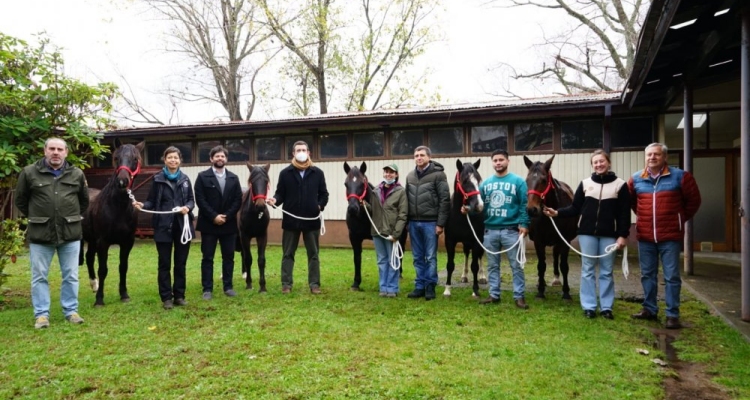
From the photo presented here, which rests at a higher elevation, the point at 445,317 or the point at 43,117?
the point at 43,117

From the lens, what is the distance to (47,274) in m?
5.15

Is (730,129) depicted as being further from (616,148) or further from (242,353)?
(242,353)

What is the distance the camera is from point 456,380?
3586 millimetres

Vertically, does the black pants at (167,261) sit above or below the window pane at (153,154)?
below

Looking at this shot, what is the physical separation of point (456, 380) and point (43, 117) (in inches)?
244

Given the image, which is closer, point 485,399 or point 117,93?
point 485,399

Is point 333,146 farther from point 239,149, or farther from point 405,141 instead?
point 239,149

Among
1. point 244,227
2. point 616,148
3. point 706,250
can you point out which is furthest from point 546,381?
point 706,250

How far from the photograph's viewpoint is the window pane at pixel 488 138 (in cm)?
1190

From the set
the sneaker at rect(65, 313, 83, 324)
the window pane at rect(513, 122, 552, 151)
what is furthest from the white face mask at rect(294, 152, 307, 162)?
the window pane at rect(513, 122, 552, 151)

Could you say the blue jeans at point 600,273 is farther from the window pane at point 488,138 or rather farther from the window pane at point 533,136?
the window pane at point 488,138

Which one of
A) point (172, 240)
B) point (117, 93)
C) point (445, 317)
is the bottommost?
point (445, 317)

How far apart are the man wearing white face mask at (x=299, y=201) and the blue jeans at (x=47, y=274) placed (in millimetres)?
2500

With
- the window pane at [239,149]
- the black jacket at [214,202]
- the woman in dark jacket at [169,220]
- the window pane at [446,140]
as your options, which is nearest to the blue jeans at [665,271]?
the black jacket at [214,202]
